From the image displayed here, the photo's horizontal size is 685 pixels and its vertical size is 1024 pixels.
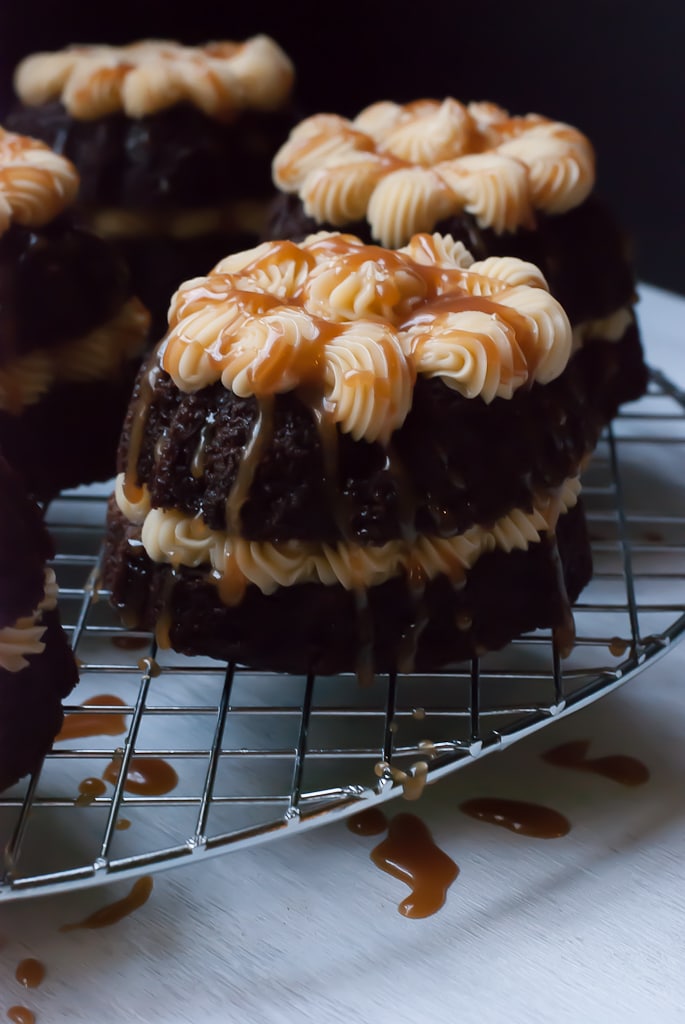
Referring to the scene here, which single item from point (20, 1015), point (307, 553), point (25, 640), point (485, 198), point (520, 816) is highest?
point (485, 198)

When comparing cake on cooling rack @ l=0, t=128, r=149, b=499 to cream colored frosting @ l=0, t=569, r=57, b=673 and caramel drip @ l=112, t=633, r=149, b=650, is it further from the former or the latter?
cream colored frosting @ l=0, t=569, r=57, b=673

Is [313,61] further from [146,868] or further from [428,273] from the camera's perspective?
[146,868]

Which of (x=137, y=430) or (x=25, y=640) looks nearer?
(x=25, y=640)

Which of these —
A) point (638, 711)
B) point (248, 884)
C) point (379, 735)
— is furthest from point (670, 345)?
point (248, 884)

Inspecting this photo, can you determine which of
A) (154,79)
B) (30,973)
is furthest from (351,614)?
(154,79)

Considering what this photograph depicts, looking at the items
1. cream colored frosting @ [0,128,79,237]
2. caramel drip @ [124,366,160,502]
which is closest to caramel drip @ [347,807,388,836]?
caramel drip @ [124,366,160,502]

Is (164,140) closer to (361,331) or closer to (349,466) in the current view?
(361,331)
